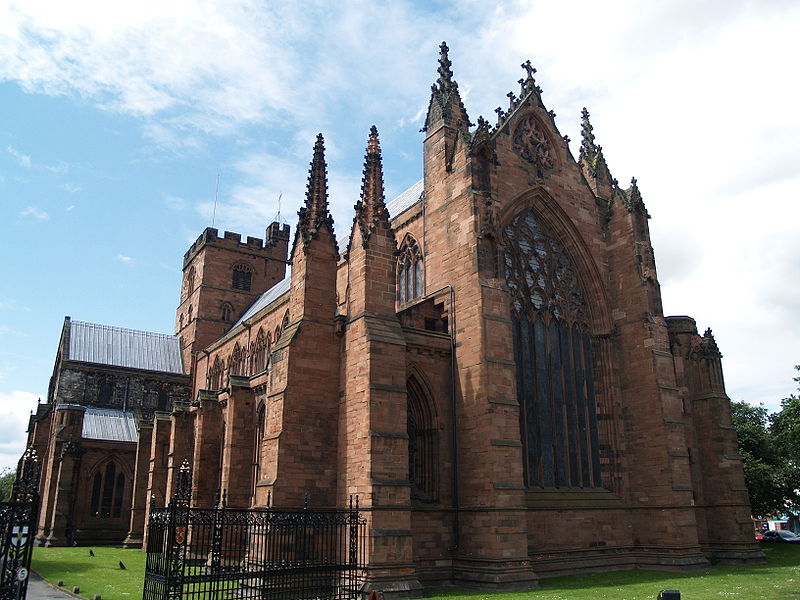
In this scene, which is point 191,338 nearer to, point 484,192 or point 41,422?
point 41,422

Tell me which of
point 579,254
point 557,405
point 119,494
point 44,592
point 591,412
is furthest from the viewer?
point 119,494

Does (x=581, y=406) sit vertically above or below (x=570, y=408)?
above

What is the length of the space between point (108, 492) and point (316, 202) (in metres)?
29.9

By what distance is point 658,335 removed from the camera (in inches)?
1076

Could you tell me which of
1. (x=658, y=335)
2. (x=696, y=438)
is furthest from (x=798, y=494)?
(x=658, y=335)

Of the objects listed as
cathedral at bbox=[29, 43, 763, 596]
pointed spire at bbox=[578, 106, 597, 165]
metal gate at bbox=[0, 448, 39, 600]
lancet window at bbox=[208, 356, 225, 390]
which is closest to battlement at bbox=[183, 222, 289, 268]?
lancet window at bbox=[208, 356, 225, 390]

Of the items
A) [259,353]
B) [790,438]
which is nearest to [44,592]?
[259,353]

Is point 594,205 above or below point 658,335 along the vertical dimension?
above

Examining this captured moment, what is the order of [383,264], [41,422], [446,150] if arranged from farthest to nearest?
[41,422] < [446,150] < [383,264]

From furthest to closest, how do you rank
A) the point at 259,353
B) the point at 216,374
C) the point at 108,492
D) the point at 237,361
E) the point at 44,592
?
the point at 216,374 < the point at 237,361 < the point at 108,492 < the point at 259,353 < the point at 44,592

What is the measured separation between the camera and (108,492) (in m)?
43.5

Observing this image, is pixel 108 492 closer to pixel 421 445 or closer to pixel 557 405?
pixel 421 445

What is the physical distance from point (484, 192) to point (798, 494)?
94.7 feet

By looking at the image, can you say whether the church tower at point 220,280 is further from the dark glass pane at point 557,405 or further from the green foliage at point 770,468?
the green foliage at point 770,468
